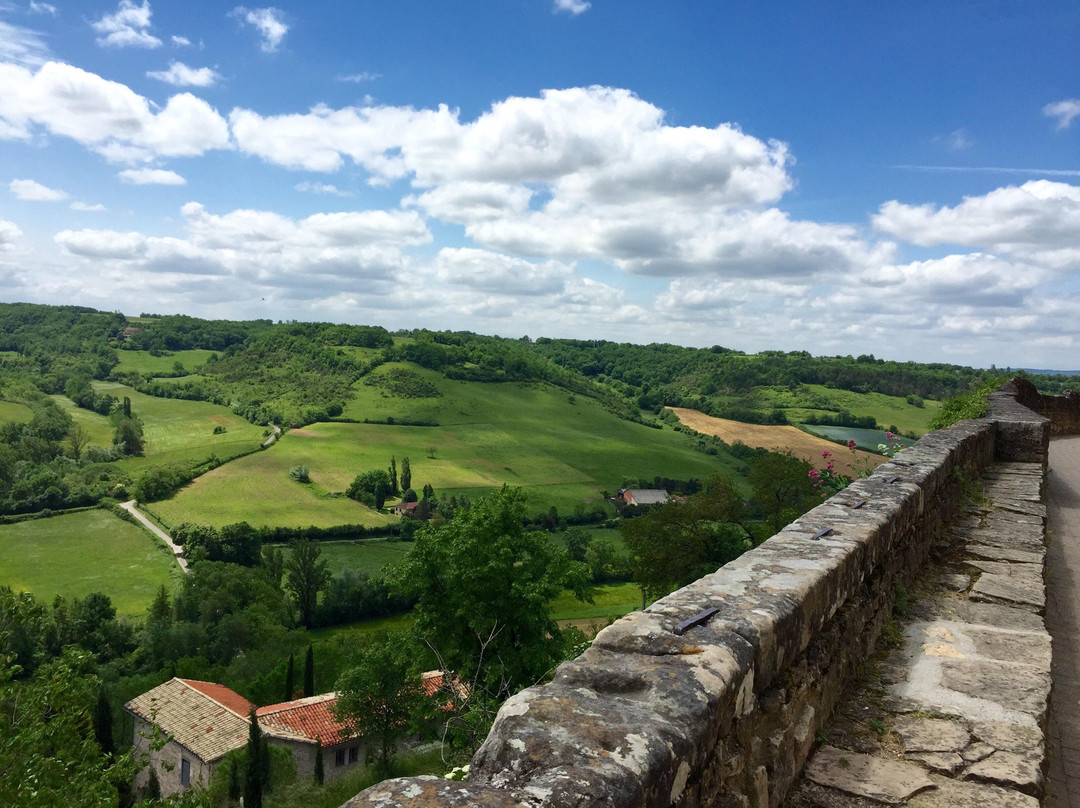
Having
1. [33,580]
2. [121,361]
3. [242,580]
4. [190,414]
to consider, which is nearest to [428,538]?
[242,580]

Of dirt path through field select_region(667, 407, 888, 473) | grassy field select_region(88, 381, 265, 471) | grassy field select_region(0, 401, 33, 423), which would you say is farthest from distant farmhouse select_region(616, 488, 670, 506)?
grassy field select_region(0, 401, 33, 423)

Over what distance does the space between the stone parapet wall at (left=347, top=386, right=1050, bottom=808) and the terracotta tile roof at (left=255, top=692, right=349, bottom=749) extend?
30363 millimetres

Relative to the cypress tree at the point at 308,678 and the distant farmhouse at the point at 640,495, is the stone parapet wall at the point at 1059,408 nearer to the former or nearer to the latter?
the cypress tree at the point at 308,678

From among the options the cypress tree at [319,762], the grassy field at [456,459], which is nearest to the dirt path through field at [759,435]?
the grassy field at [456,459]

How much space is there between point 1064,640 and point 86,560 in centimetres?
7854

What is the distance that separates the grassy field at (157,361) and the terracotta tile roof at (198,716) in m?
114

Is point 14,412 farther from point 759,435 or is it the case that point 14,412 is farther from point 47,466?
point 759,435

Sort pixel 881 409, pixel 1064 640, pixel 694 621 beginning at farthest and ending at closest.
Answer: pixel 881 409 < pixel 1064 640 < pixel 694 621

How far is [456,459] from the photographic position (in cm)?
9188

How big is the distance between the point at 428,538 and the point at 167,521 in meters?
66.7

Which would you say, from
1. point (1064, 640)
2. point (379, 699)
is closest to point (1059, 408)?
point (1064, 640)

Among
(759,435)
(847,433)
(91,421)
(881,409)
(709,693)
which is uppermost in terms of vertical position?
(709,693)

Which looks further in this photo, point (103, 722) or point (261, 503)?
point (261, 503)

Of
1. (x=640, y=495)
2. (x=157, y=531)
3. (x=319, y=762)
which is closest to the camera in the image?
(x=319, y=762)
